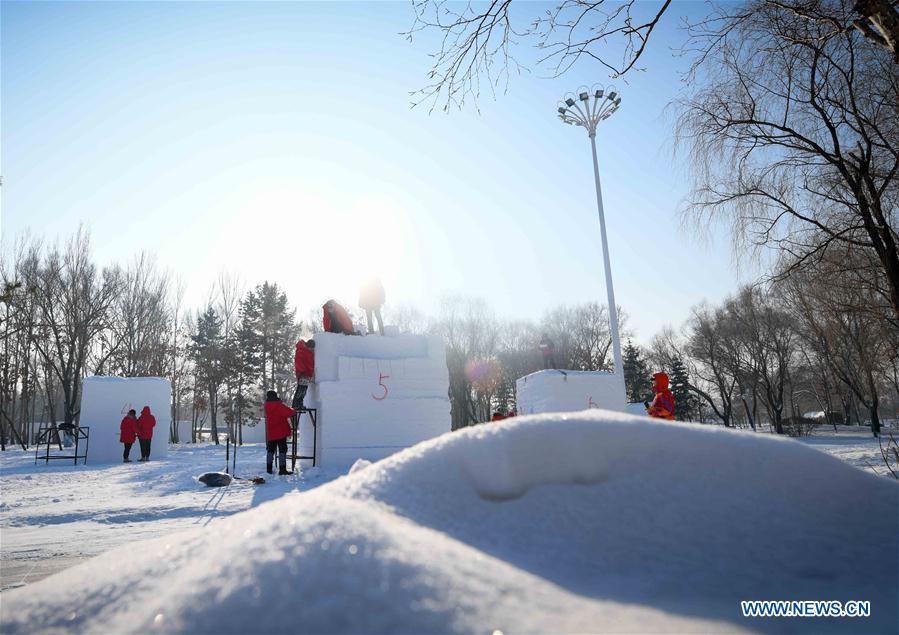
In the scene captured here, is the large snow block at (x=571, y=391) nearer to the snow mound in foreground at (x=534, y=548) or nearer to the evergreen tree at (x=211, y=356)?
the snow mound in foreground at (x=534, y=548)

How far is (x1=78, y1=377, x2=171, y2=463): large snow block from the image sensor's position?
16.2 meters

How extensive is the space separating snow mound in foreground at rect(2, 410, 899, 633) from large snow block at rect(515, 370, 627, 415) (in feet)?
35.0

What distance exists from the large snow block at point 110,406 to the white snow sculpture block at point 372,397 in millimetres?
Answer: 10043

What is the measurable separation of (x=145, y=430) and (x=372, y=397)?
10525 mm

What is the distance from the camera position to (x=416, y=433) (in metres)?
9.56

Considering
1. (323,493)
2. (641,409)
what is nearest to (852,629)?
(323,493)

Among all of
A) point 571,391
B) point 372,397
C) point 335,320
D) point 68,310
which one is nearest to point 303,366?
point 335,320

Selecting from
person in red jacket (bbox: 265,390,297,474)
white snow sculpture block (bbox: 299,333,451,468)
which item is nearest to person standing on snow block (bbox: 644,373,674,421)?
white snow sculpture block (bbox: 299,333,451,468)

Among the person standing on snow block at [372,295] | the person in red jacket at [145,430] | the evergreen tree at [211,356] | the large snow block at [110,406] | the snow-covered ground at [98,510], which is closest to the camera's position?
the snow-covered ground at [98,510]

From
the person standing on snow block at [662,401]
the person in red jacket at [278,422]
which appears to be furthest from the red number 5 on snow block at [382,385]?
the person standing on snow block at [662,401]

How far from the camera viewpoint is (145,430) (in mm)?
15719

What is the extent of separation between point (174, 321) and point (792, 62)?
117ft

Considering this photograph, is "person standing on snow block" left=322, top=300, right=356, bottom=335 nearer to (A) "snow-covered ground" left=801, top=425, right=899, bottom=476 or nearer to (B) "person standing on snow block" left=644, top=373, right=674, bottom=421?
(B) "person standing on snow block" left=644, top=373, right=674, bottom=421

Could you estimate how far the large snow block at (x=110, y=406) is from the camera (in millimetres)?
16234
